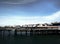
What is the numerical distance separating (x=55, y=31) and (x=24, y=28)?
386 cm

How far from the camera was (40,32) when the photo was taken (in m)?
19.3

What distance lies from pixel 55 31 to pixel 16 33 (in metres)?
4.64

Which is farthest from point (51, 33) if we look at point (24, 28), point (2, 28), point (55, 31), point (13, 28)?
point (2, 28)

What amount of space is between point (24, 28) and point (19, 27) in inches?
28.4

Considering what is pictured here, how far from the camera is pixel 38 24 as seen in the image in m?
21.6

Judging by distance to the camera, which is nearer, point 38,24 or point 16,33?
point 16,33

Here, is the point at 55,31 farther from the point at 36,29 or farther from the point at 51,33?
the point at 36,29

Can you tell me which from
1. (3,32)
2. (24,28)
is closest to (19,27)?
(24,28)

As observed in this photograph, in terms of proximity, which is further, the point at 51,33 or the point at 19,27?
the point at 19,27

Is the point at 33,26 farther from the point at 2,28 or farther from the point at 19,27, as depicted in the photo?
the point at 2,28

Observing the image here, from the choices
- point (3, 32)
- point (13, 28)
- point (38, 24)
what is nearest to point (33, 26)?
point (38, 24)

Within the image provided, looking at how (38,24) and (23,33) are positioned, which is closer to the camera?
(23,33)

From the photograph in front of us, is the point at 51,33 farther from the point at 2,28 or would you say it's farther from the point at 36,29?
the point at 2,28

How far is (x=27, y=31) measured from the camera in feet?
64.0
